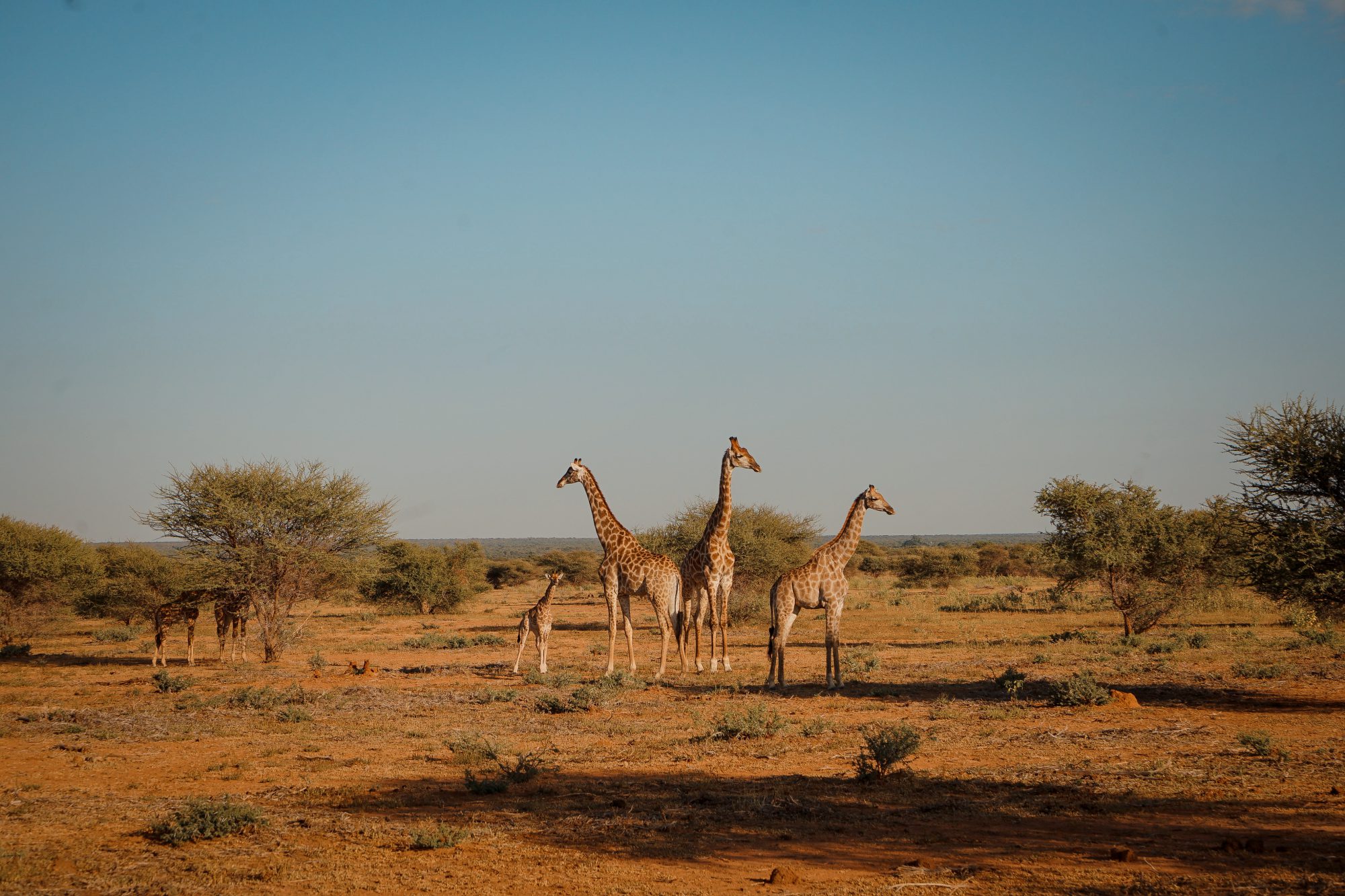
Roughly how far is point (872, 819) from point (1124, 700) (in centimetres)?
752

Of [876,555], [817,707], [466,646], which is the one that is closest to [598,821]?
[817,707]

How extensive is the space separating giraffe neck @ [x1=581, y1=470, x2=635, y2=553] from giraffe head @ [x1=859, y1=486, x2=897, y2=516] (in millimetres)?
4706

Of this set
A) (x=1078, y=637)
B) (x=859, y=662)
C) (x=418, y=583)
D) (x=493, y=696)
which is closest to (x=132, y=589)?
(x=418, y=583)

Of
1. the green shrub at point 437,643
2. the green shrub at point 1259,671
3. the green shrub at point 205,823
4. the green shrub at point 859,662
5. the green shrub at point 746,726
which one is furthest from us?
the green shrub at point 437,643

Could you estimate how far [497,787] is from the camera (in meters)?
9.78

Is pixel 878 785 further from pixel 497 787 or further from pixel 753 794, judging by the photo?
pixel 497 787

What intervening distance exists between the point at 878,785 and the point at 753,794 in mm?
1267

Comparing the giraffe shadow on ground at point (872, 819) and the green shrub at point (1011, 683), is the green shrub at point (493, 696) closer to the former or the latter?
the giraffe shadow on ground at point (872, 819)

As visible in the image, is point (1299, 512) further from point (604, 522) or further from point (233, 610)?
point (233, 610)

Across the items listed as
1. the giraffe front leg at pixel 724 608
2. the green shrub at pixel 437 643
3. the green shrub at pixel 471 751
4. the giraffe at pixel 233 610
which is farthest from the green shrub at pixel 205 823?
the green shrub at pixel 437 643

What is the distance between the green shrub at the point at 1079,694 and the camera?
1403cm

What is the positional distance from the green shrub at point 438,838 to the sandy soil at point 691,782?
56mm

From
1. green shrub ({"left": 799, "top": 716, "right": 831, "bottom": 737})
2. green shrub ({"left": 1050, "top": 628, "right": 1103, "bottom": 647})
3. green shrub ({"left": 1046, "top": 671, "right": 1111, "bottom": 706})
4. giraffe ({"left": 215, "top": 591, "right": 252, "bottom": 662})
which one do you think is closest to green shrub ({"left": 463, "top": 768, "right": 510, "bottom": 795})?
green shrub ({"left": 799, "top": 716, "right": 831, "bottom": 737})

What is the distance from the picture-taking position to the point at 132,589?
35469 millimetres
